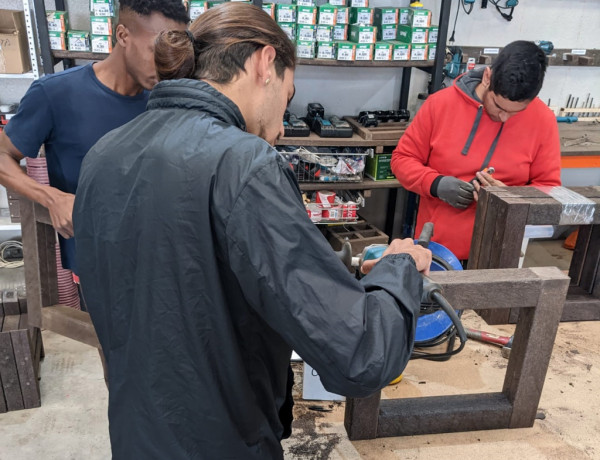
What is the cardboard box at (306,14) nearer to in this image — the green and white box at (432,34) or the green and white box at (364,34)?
the green and white box at (364,34)

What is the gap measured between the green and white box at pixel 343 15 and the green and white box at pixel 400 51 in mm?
320

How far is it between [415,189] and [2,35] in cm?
236

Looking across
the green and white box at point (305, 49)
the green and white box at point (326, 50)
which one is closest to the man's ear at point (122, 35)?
the green and white box at point (305, 49)

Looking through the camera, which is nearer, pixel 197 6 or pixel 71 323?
pixel 71 323

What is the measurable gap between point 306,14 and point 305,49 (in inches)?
7.4

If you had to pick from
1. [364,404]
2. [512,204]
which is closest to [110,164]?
[364,404]

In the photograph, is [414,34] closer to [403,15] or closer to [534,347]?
[403,15]

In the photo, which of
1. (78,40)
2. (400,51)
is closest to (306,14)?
(400,51)

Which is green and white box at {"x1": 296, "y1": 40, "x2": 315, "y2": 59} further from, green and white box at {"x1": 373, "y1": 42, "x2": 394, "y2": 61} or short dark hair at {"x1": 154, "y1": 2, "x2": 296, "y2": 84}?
short dark hair at {"x1": 154, "y1": 2, "x2": 296, "y2": 84}

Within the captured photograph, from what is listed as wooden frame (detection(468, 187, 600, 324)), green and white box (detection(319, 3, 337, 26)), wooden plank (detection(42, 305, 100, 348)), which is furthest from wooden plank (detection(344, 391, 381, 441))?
green and white box (detection(319, 3, 337, 26))

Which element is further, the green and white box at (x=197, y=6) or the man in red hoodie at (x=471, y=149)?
the green and white box at (x=197, y=6)

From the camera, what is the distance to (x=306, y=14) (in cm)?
308

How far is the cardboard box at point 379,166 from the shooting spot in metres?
3.47

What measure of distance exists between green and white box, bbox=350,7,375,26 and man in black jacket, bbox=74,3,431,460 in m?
2.46
